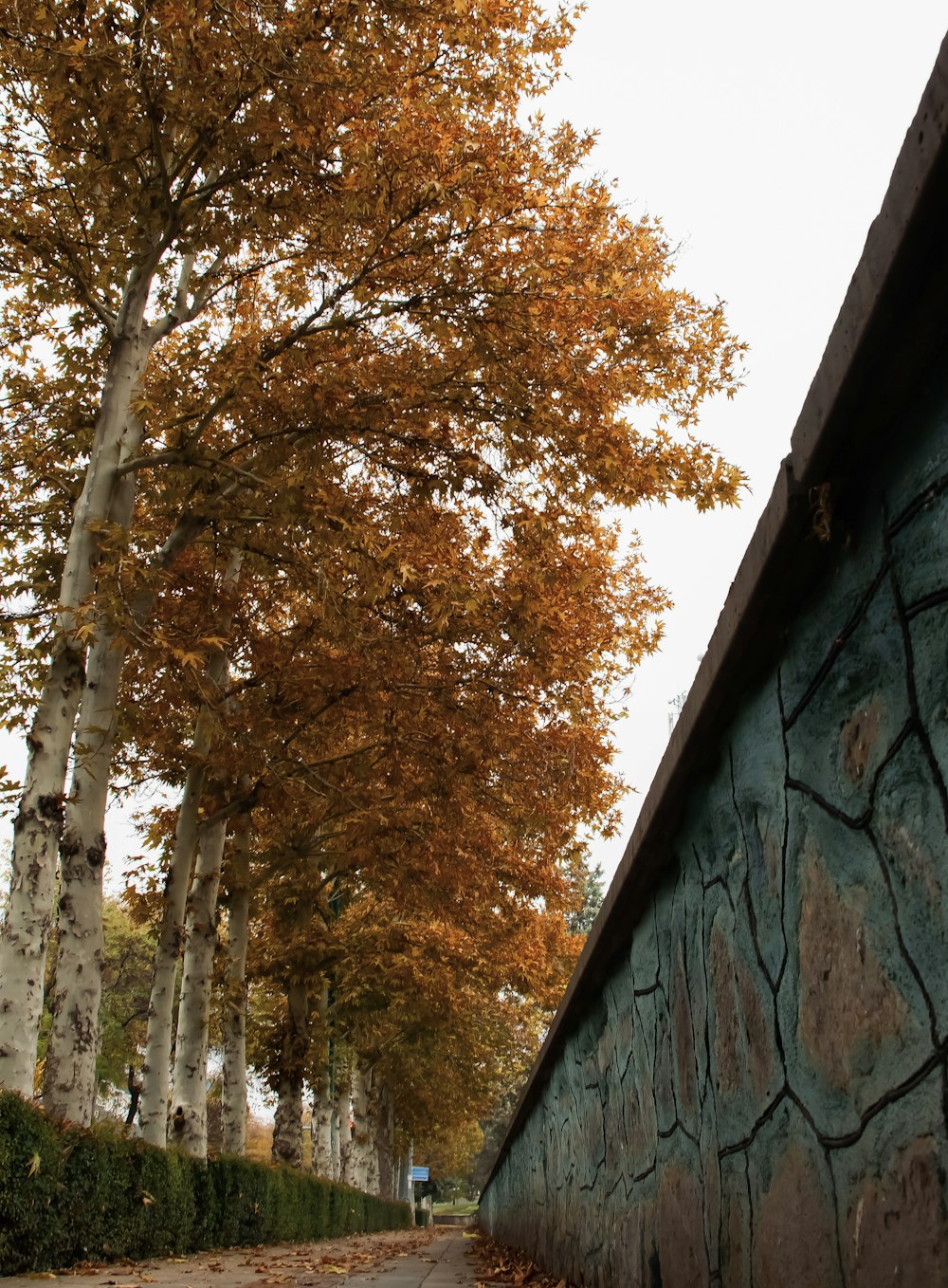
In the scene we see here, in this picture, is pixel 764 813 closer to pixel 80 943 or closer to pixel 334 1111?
pixel 80 943

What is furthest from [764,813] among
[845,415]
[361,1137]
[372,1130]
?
[372,1130]

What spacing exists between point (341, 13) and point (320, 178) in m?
1.18

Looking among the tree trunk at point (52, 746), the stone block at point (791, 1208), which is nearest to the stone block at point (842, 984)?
the stone block at point (791, 1208)

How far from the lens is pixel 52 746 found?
8781 millimetres

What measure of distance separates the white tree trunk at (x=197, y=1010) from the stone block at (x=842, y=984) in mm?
11446

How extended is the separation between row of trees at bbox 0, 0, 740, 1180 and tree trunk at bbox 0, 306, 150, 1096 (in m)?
0.03

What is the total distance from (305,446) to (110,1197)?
20.7 ft

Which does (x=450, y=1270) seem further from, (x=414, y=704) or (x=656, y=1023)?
(x=656, y=1023)

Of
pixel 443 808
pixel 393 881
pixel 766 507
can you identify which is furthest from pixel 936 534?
pixel 393 881

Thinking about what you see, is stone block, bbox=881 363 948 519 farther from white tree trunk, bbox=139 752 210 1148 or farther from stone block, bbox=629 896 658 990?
white tree trunk, bbox=139 752 210 1148

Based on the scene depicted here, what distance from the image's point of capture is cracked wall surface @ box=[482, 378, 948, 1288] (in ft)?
5.49

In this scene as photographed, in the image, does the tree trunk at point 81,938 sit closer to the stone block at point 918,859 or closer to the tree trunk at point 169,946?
the tree trunk at point 169,946

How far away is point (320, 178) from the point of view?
8930 millimetres

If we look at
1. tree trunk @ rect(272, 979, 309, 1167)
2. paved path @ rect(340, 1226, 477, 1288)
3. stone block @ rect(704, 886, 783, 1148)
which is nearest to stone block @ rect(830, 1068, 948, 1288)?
stone block @ rect(704, 886, 783, 1148)
